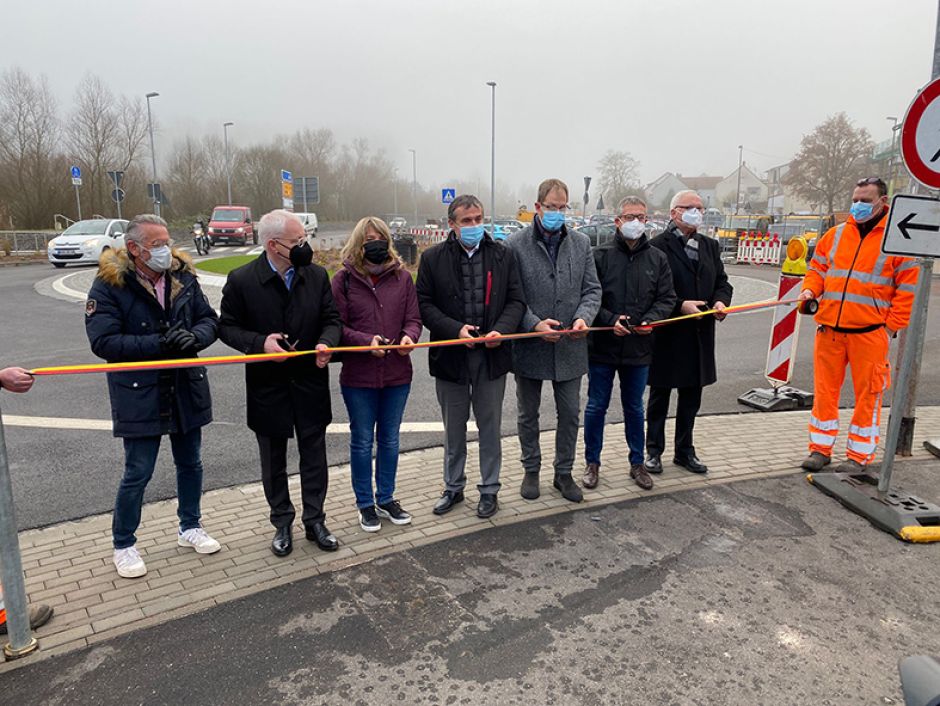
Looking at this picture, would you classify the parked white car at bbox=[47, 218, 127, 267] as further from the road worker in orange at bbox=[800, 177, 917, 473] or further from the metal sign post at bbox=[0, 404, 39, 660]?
the road worker in orange at bbox=[800, 177, 917, 473]

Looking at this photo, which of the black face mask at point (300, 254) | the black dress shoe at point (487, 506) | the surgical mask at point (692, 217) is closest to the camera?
the black face mask at point (300, 254)

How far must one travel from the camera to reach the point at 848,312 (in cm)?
495

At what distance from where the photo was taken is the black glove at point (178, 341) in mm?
3496

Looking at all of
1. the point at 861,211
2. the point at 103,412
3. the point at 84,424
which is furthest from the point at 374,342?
the point at 103,412

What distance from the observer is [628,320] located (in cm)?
478

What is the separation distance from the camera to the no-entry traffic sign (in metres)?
4.02

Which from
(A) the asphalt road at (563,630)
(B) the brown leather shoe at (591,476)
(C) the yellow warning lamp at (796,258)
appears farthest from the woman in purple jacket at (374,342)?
(C) the yellow warning lamp at (796,258)

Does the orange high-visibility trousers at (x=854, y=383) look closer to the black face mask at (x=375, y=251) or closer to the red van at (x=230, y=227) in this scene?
the black face mask at (x=375, y=251)

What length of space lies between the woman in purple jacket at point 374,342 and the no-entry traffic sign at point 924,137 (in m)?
3.20

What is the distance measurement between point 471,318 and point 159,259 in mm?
1870

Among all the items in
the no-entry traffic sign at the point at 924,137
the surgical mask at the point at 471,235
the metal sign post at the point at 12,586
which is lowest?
the metal sign post at the point at 12,586

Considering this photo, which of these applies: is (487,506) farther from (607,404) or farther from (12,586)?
(12,586)

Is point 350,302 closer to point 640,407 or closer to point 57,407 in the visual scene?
point 640,407

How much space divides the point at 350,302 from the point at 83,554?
2.17 metres
